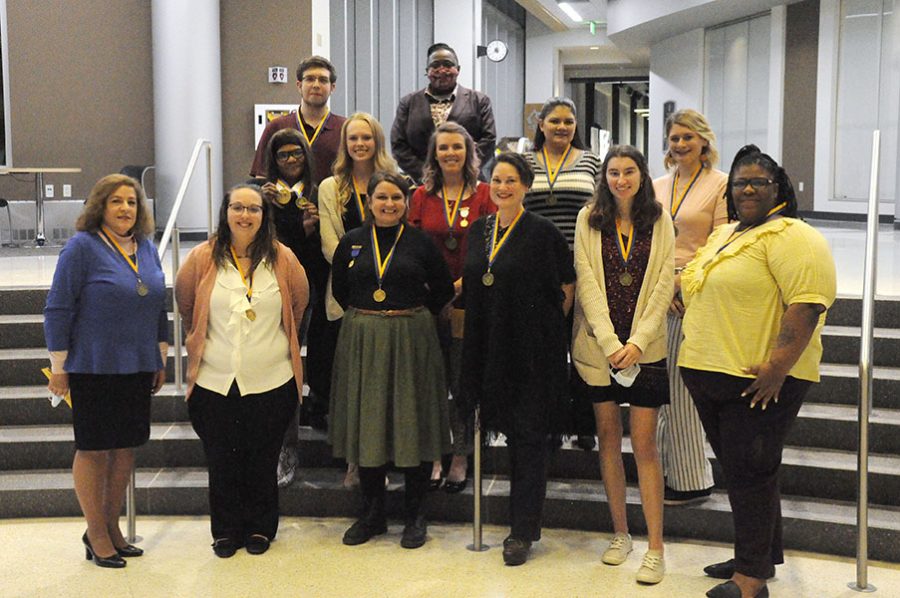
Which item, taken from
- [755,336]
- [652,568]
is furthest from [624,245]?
[652,568]

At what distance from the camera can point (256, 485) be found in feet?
14.1

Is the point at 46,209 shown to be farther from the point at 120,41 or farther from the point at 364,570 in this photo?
the point at 364,570

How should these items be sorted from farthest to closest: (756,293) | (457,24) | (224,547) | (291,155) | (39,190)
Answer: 1. (457,24)
2. (39,190)
3. (291,155)
4. (224,547)
5. (756,293)

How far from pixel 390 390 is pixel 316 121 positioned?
4.97ft

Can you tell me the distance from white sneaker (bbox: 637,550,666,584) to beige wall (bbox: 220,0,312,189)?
7948 millimetres

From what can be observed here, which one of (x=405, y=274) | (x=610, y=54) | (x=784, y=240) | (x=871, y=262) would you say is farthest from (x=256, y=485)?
(x=610, y=54)

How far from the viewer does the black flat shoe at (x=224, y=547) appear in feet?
13.8

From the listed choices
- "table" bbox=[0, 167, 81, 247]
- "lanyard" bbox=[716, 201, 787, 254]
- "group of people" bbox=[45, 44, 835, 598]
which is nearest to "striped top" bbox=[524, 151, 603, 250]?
"group of people" bbox=[45, 44, 835, 598]

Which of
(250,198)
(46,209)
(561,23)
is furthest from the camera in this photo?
(561,23)

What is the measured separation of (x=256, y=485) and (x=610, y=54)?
19.7 meters

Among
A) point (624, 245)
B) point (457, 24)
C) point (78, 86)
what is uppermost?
point (457, 24)

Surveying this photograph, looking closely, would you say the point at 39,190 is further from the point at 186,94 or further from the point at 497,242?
the point at 497,242

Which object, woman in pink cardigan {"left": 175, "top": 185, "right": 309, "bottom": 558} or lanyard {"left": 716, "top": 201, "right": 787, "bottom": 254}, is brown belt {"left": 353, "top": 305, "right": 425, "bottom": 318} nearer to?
woman in pink cardigan {"left": 175, "top": 185, "right": 309, "bottom": 558}

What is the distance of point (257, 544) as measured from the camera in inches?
168
